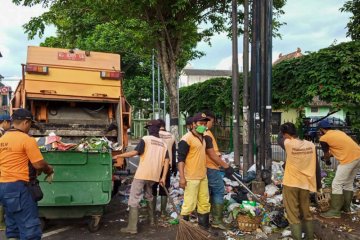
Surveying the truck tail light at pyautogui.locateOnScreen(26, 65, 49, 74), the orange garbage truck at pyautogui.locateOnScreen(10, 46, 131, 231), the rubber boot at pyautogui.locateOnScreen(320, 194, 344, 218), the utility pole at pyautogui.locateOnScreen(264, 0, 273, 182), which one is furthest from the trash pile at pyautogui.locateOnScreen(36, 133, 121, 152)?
the rubber boot at pyautogui.locateOnScreen(320, 194, 344, 218)

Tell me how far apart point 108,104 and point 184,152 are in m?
3.28

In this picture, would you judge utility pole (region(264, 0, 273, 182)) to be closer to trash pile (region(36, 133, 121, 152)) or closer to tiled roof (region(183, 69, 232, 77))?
trash pile (region(36, 133, 121, 152))

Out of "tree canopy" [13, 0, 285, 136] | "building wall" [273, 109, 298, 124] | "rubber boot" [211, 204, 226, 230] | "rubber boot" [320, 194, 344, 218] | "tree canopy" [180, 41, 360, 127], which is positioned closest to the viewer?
"rubber boot" [211, 204, 226, 230]

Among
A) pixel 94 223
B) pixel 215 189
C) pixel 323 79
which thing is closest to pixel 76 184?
pixel 94 223

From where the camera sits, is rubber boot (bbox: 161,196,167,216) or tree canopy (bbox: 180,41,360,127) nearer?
rubber boot (bbox: 161,196,167,216)

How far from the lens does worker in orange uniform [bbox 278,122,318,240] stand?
498cm

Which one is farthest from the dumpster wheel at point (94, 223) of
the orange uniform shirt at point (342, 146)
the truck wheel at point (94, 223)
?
the orange uniform shirt at point (342, 146)

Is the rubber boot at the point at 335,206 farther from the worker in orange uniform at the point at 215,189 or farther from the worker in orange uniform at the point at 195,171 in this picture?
the worker in orange uniform at the point at 195,171

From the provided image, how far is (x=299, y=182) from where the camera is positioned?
4.97m

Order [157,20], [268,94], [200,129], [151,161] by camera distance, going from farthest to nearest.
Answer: [157,20], [268,94], [151,161], [200,129]

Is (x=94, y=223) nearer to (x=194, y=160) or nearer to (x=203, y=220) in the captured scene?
(x=203, y=220)

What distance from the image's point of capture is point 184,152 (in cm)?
538

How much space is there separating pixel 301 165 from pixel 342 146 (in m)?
1.49

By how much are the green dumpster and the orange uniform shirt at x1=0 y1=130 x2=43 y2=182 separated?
1.30 meters
